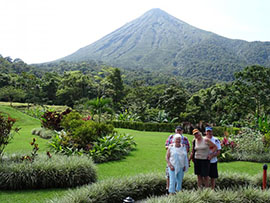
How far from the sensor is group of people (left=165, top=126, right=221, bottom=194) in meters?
4.72

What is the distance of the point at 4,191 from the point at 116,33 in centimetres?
13641

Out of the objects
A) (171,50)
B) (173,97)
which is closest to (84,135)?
(173,97)

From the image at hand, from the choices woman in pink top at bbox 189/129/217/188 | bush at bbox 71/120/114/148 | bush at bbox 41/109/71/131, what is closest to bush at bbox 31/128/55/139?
bush at bbox 41/109/71/131

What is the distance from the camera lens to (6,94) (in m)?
31.7

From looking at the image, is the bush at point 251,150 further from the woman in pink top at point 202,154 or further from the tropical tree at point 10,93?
the tropical tree at point 10,93

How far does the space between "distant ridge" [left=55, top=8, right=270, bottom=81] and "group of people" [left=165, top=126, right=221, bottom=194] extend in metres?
82.9

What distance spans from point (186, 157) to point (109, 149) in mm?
3986

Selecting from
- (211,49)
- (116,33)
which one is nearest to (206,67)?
(211,49)

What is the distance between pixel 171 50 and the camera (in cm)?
12412

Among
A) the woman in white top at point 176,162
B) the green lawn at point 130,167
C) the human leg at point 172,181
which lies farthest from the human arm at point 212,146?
the green lawn at point 130,167

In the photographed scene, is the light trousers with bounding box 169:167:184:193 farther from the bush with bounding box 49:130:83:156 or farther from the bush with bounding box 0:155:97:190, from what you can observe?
the bush with bounding box 49:130:83:156

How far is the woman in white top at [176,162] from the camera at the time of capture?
15.4 ft

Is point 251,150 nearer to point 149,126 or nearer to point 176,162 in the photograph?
point 176,162

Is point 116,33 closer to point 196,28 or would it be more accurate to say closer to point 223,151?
point 196,28
